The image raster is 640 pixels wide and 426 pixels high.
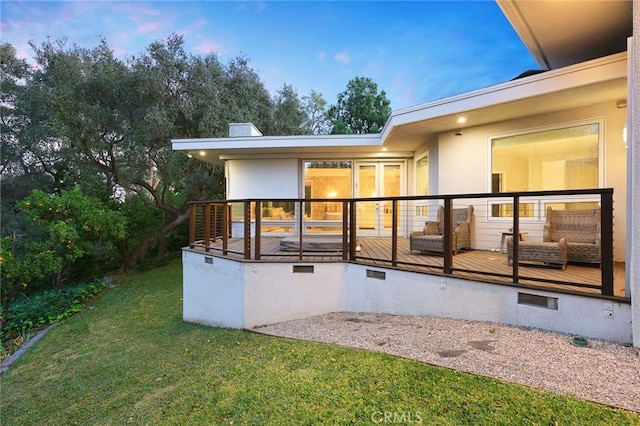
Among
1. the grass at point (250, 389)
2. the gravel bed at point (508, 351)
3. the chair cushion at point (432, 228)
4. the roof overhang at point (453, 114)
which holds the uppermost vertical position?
the roof overhang at point (453, 114)

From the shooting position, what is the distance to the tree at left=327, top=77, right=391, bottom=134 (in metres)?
26.6

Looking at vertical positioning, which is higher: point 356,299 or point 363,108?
point 363,108

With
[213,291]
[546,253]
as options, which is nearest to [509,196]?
[546,253]

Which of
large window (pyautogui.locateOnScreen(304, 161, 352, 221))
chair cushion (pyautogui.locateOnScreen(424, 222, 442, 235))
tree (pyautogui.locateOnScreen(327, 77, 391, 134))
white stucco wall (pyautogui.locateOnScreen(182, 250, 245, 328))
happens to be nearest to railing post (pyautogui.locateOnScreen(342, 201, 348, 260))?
white stucco wall (pyautogui.locateOnScreen(182, 250, 245, 328))

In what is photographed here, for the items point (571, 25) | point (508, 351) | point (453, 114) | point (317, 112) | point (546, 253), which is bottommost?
point (508, 351)

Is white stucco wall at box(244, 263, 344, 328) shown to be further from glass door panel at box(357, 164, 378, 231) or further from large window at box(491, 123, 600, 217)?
glass door panel at box(357, 164, 378, 231)

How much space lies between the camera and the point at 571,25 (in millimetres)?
4715

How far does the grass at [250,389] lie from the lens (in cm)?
213

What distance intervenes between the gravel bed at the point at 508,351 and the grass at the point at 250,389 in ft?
0.60

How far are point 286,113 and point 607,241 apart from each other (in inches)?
606

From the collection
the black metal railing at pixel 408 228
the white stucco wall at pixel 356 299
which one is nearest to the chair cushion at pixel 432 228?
the black metal railing at pixel 408 228

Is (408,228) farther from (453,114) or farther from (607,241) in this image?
(607,241)

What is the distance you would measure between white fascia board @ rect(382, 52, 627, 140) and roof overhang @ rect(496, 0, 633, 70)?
80 cm

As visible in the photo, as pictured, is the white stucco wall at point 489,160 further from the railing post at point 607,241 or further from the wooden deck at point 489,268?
the railing post at point 607,241
